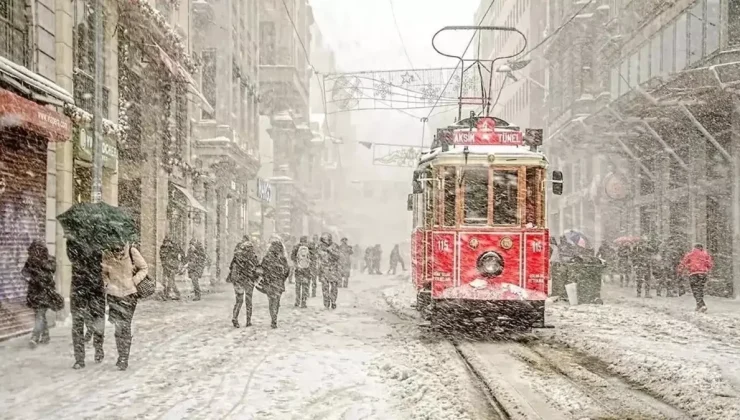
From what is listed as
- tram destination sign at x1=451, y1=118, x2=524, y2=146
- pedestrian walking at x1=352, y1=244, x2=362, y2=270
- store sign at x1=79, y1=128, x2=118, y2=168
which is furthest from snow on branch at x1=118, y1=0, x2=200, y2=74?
pedestrian walking at x1=352, y1=244, x2=362, y2=270

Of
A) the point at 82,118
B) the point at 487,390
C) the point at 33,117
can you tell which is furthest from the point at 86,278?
the point at 82,118

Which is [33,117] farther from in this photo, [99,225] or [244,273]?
[244,273]

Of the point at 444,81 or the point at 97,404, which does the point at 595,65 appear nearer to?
the point at 444,81

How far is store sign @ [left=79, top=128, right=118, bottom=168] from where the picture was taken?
17.0 meters

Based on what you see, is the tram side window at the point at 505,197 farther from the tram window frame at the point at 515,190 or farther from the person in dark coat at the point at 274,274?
the person in dark coat at the point at 274,274

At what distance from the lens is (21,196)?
14109 millimetres

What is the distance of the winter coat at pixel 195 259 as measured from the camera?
73.1ft

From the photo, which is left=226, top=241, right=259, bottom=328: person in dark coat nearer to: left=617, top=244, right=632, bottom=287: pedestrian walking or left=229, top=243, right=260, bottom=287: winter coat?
left=229, top=243, right=260, bottom=287: winter coat

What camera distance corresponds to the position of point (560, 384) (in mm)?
8883

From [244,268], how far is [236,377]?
5.71 metres

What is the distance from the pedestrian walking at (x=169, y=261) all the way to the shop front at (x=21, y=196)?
648cm

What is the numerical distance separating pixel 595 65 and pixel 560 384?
30.2 meters

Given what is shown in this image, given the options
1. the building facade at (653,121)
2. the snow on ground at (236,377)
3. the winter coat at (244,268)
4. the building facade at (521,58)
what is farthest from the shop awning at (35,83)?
the building facade at (521,58)

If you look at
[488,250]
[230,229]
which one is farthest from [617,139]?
[488,250]
